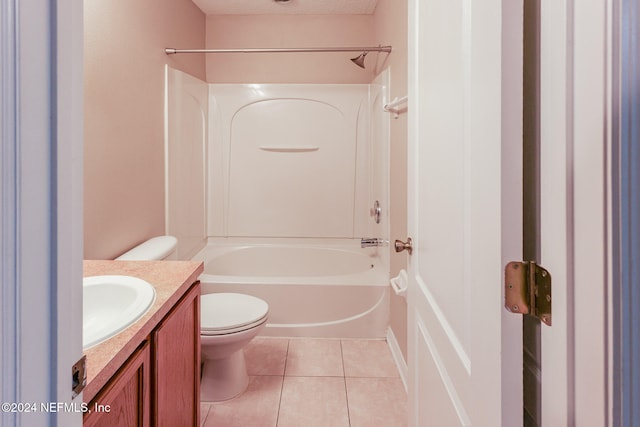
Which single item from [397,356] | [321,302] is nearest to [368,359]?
[397,356]

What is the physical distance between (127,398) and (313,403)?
4.00 ft

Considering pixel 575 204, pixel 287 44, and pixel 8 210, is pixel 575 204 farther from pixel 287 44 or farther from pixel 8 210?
pixel 287 44

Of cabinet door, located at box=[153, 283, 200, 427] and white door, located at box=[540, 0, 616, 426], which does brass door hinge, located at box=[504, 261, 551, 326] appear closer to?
white door, located at box=[540, 0, 616, 426]

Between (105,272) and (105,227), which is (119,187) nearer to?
(105,227)

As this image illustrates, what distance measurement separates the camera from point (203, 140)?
3.15 metres

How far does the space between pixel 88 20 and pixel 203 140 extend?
5.41 ft

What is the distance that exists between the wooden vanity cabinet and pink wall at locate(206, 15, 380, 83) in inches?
97.0

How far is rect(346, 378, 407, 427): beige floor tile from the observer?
66.5 inches

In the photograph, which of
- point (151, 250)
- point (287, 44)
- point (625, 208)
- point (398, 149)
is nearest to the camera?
point (625, 208)

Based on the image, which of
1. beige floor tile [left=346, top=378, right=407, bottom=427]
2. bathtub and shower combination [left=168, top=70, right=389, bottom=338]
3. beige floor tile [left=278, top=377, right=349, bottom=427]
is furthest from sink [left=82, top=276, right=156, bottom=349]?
bathtub and shower combination [left=168, top=70, right=389, bottom=338]

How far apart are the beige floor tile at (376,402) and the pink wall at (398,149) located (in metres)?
0.21

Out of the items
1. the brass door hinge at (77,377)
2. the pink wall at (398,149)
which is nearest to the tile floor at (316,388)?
the pink wall at (398,149)

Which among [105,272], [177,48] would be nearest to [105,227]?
[105,272]

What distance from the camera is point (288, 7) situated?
118 inches
